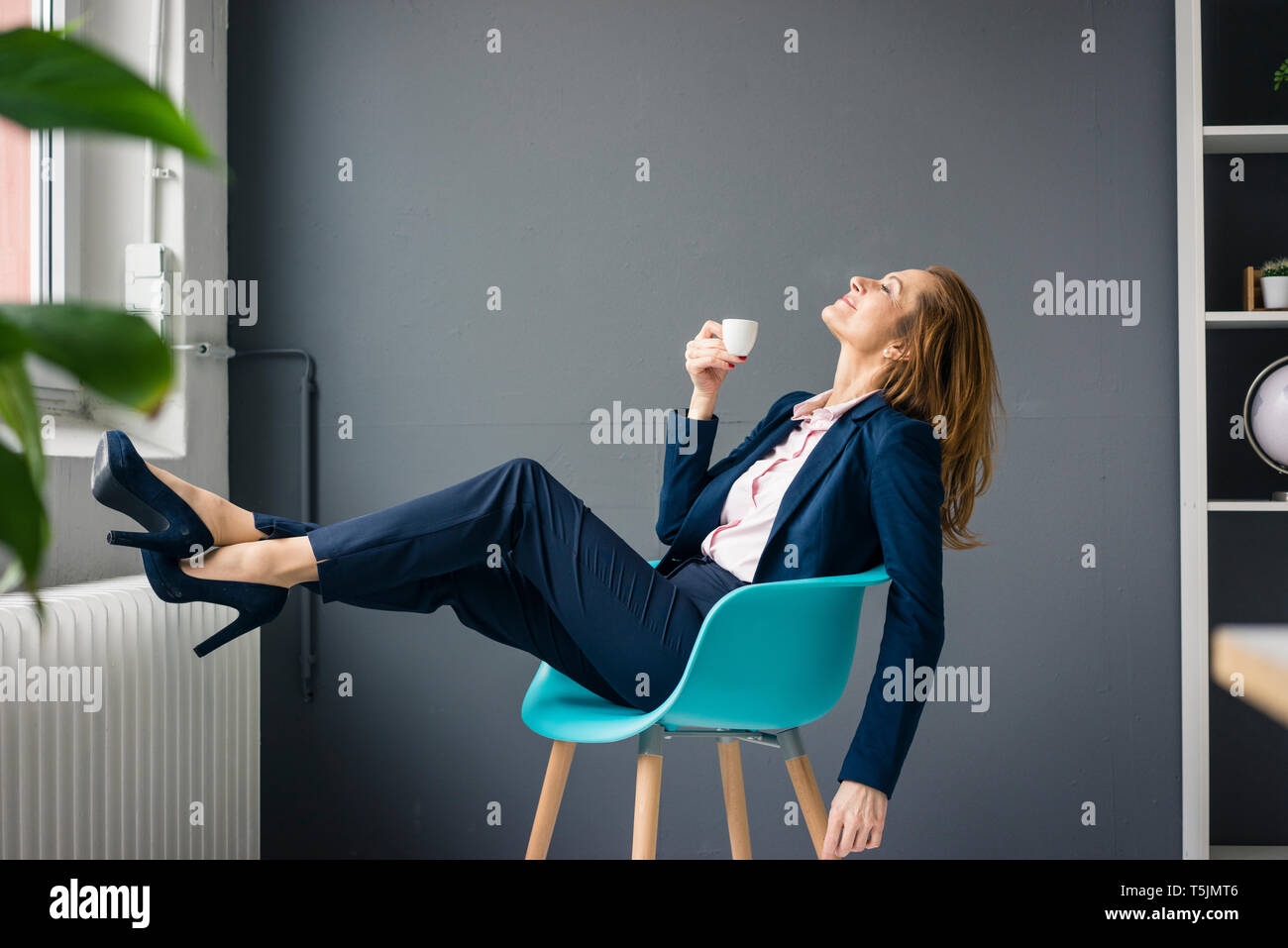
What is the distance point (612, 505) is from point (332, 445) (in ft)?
2.25

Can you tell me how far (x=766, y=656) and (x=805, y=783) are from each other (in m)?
0.31

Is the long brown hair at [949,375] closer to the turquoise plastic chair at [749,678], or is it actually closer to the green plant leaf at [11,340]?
the turquoise plastic chair at [749,678]

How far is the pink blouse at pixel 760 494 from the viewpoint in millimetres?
1670

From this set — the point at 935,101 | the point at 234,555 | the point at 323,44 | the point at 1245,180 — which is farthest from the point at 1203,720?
the point at 323,44

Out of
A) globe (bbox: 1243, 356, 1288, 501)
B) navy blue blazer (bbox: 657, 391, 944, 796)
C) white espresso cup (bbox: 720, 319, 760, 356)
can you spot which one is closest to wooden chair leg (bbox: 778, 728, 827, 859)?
navy blue blazer (bbox: 657, 391, 944, 796)

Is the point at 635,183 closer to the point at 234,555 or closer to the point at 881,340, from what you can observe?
the point at 881,340

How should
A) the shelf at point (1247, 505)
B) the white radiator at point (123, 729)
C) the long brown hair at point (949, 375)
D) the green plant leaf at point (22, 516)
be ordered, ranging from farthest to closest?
the shelf at point (1247, 505) < the long brown hair at point (949, 375) < the white radiator at point (123, 729) < the green plant leaf at point (22, 516)

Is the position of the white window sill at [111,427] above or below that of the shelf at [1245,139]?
below

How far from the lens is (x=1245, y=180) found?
2.23m

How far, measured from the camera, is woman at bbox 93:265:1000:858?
1351mm

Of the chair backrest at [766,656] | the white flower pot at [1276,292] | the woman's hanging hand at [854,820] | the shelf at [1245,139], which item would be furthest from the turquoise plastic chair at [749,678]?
the shelf at [1245,139]

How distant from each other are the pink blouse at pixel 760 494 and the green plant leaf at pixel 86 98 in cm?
140

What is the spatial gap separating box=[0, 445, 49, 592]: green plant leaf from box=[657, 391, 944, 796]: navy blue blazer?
123 centimetres
